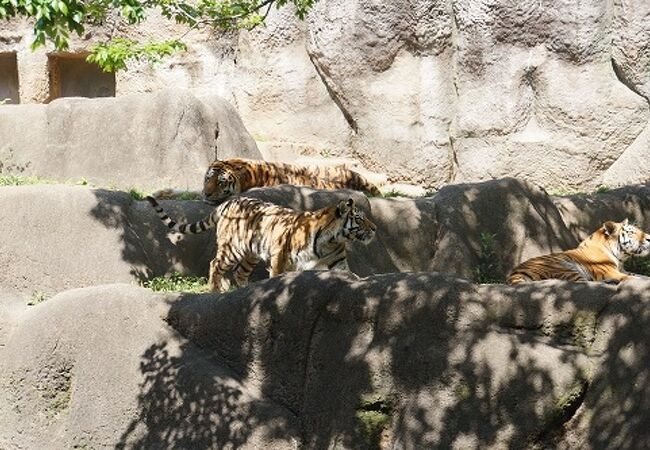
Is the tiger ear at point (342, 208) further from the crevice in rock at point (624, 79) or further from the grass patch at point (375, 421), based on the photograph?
the crevice in rock at point (624, 79)

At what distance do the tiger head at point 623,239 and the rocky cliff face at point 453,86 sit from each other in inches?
188

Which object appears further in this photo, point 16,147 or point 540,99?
point 540,99

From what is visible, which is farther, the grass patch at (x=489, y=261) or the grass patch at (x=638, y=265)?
the grass patch at (x=638, y=265)

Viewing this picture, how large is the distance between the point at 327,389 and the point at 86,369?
90.1 inches

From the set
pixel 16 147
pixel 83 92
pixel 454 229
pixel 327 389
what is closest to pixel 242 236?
pixel 454 229

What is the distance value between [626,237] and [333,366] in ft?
16.6

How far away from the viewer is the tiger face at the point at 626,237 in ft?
40.2

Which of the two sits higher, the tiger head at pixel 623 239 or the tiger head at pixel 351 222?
the tiger head at pixel 351 222

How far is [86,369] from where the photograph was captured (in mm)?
9500

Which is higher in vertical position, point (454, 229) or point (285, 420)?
point (454, 229)

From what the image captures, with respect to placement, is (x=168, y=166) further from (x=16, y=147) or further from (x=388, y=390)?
(x=388, y=390)

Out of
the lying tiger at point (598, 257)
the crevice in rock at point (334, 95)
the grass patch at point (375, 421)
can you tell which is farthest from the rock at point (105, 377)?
the crevice in rock at point (334, 95)

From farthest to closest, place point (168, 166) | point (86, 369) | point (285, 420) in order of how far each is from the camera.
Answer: point (168, 166) < point (86, 369) < point (285, 420)

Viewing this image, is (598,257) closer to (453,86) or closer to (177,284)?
(177,284)
